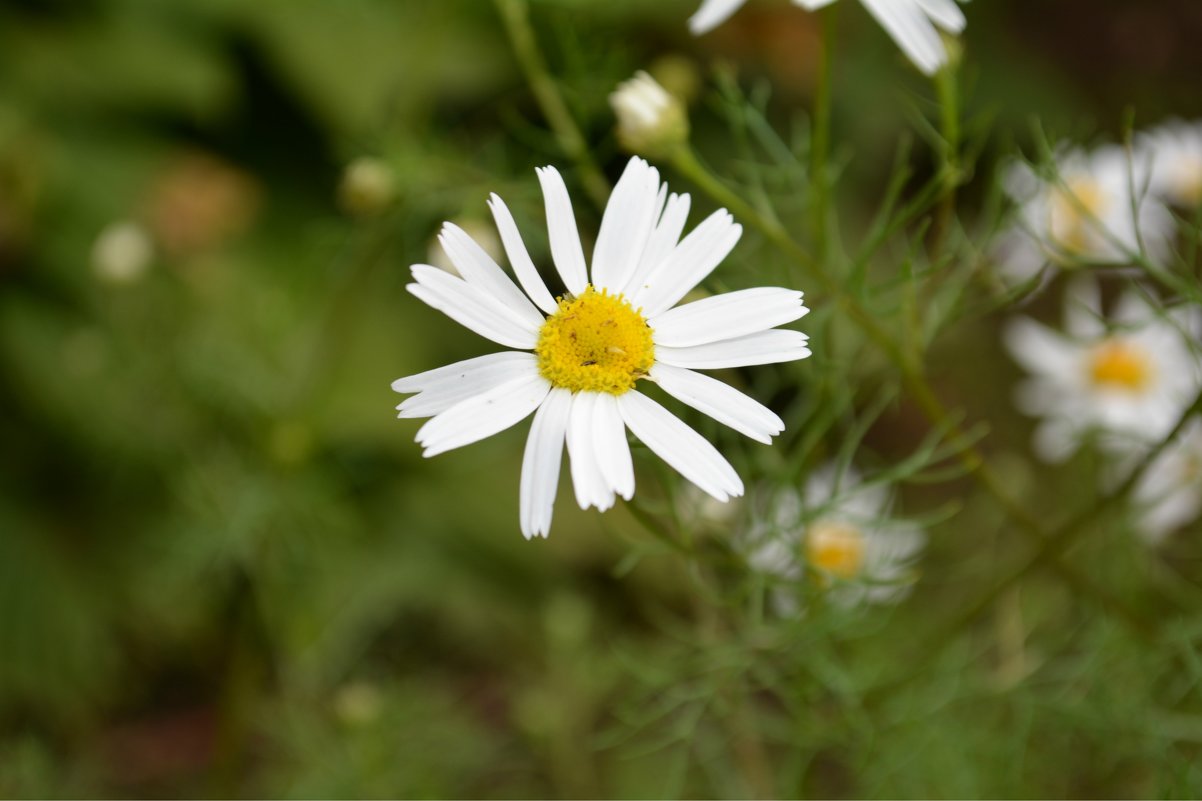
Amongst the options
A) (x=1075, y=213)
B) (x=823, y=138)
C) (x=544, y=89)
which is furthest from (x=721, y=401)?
(x=1075, y=213)

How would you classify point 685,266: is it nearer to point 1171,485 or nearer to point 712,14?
point 712,14

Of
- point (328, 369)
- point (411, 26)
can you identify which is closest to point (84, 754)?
point (328, 369)

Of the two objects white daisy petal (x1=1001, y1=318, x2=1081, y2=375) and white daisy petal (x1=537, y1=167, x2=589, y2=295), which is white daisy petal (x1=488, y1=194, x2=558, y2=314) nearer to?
white daisy petal (x1=537, y1=167, x2=589, y2=295)

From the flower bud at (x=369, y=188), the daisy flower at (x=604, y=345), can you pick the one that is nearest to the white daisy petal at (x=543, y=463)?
the daisy flower at (x=604, y=345)

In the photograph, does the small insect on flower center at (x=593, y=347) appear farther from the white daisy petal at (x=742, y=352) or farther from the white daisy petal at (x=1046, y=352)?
the white daisy petal at (x=1046, y=352)

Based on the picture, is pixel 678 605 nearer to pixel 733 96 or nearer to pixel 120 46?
pixel 733 96

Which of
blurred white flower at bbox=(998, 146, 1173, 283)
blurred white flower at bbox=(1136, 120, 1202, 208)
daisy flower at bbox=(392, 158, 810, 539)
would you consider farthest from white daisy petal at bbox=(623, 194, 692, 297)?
blurred white flower at bbox=(1136, 120, 1202, 208)
